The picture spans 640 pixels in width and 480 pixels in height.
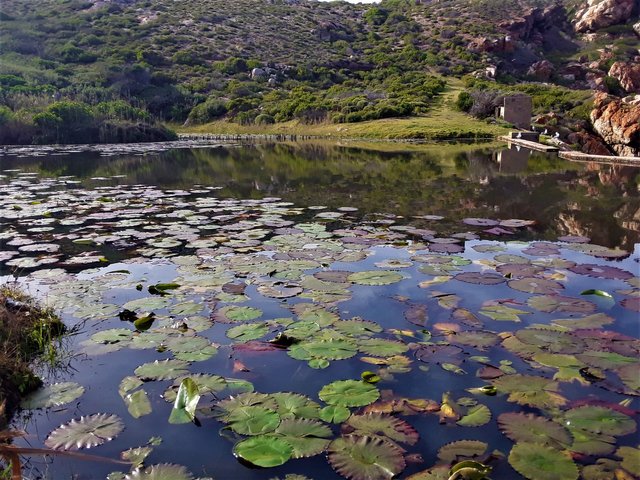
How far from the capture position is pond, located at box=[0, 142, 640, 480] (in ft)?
7.93

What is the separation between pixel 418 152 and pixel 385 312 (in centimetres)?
1678

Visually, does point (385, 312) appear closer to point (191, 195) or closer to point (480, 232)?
point (480, 232)

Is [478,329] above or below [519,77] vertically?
below

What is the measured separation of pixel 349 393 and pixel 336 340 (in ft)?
2.27

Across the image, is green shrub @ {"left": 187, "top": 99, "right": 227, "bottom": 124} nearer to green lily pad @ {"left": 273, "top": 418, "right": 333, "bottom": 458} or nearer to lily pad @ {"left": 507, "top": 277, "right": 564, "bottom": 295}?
lily pad @ {"left": 507, "top": 277, "right": 564, "bottom": 295}

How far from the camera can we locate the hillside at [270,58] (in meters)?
34.5

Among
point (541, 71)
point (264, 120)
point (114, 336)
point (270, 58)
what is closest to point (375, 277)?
point (114, 336)

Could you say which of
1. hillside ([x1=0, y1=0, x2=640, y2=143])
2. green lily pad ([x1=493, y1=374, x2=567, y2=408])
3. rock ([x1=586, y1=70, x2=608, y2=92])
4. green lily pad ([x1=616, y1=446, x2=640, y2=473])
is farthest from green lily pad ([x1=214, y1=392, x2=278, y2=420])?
rock ([x1=586, y1=70, x2=608, y2=92])

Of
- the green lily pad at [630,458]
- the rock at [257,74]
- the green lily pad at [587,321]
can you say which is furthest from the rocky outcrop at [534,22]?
the green lily pad at [630,458]

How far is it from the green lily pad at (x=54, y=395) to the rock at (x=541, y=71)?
190ft

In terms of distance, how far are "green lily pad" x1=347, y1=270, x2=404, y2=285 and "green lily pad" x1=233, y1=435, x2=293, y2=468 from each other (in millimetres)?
2379

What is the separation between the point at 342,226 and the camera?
7160mm

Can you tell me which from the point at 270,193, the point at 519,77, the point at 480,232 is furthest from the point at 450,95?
the point at 480,232

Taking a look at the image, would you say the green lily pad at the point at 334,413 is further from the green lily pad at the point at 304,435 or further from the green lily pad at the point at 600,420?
the green lily pad at the point at 600,420
